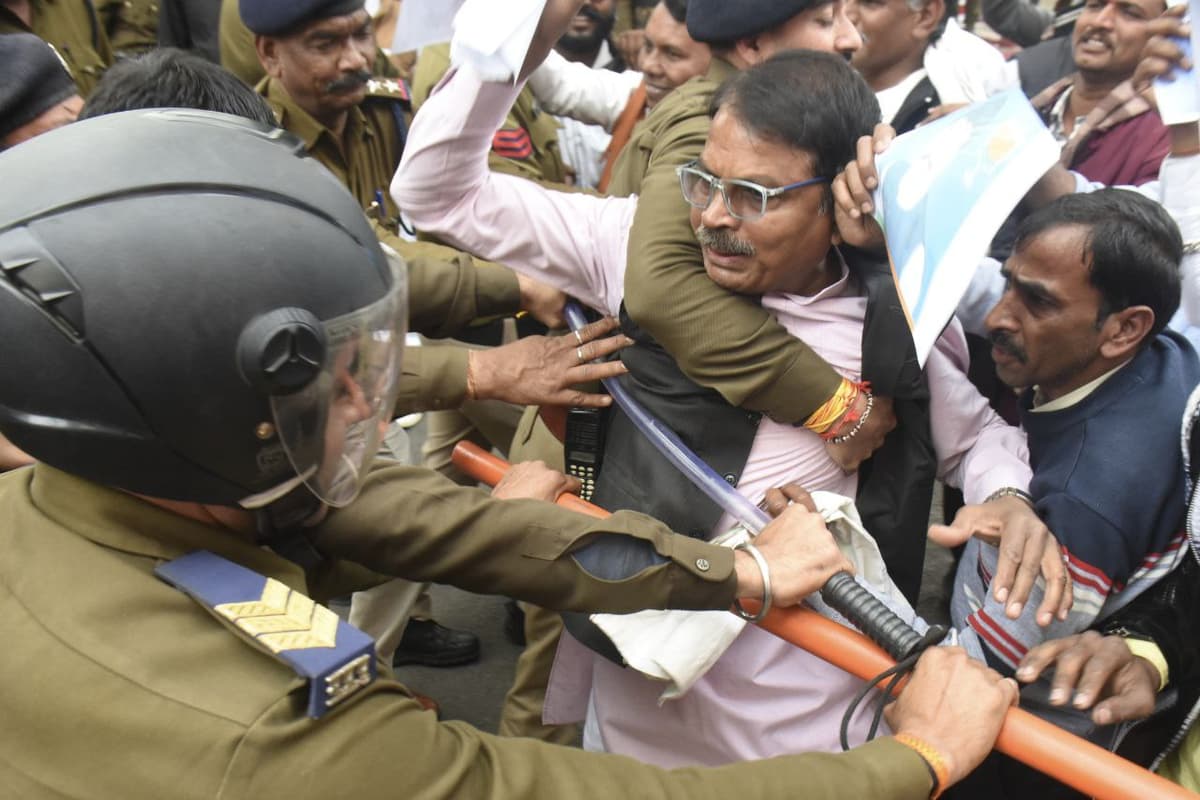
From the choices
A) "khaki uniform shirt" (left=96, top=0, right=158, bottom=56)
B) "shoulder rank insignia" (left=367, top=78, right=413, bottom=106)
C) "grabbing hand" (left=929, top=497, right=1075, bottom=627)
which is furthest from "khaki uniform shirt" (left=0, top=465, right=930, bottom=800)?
"khaki uniform shirt" (left=96, top=0, right=158, bottom=56)

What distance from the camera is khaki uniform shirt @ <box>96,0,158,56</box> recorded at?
15.0 feet

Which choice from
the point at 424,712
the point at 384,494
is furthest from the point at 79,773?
the point at 384,494

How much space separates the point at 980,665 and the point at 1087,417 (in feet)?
2.29

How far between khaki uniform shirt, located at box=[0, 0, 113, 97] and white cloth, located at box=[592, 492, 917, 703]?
115 inches

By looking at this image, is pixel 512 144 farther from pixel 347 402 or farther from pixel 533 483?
pixel 347 402

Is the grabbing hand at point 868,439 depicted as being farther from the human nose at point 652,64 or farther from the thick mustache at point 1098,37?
the thick mustache at point 1098,37

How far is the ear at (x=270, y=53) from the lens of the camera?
322 centimetres

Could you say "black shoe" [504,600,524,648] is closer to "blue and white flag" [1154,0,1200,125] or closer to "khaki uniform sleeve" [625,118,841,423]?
"khaki uniform sleeve" [625,118,841,423]

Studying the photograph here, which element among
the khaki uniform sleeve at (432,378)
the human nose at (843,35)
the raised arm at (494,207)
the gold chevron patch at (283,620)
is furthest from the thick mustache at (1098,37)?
the gold chevron patch at (283,620)

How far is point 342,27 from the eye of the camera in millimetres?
3205

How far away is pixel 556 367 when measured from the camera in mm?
2246

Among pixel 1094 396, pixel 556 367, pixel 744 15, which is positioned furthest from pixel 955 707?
pixel 744 15

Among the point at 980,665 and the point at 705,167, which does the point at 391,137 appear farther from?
the point at 980,665

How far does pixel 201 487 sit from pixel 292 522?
21cm
